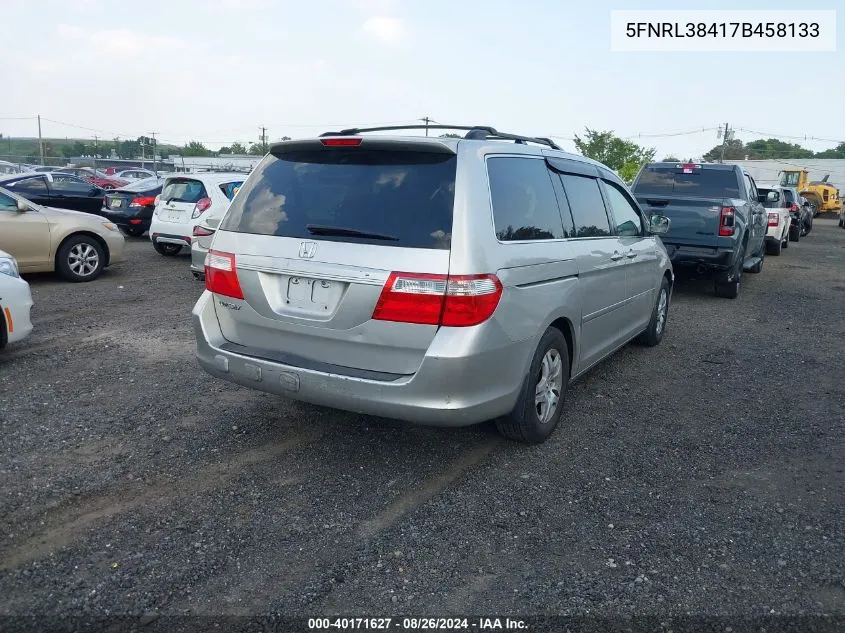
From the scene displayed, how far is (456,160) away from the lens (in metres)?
3.70

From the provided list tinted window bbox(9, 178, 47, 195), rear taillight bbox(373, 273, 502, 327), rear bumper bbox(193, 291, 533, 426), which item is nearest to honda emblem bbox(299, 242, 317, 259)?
rear taillight bbox(373, 273, 502, 327)

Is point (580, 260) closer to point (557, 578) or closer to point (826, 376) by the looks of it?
point (557, 578)

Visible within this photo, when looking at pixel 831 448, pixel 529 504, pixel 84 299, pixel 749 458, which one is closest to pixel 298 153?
pixel 529 504

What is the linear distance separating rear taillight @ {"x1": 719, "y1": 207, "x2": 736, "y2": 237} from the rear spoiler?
6.89 meters

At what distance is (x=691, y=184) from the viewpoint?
1092 cm

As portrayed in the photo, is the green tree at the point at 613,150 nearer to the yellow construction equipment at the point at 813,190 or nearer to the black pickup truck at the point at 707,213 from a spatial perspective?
the yellow construction equipment at the point at 813,190

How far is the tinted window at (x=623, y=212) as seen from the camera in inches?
220

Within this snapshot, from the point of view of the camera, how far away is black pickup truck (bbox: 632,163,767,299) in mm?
9477

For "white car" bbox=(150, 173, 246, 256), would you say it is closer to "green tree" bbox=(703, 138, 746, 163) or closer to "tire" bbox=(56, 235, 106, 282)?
"tire" bbox=(56, 235, 106, 282)

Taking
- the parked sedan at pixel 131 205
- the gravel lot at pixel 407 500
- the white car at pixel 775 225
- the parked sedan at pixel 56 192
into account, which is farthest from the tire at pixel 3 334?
the white car at pixel 775 225

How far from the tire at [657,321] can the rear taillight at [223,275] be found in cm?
429

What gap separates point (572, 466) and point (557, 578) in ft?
4.05

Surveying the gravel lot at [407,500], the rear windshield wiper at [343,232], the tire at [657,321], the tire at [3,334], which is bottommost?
the gravel lot at [407,500]

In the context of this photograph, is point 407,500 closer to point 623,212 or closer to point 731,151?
point 623,212
